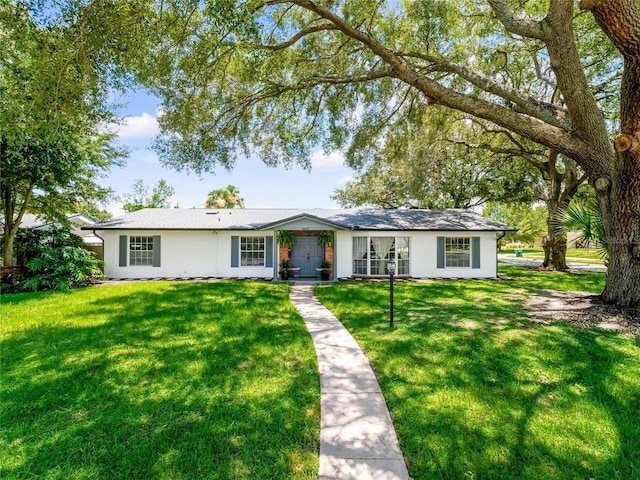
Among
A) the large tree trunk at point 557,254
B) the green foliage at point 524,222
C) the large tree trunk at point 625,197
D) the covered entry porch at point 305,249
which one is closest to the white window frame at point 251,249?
the covered entry porch at point 305,249

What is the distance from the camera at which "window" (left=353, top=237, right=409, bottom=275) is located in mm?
15094

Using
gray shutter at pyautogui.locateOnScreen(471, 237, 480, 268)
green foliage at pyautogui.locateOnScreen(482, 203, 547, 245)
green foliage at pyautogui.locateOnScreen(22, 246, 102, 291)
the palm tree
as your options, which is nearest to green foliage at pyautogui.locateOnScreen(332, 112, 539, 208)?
gray shutter at pyautogui.locateOnScreen(471, 237, 480, 268)

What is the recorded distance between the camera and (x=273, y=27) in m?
9.59

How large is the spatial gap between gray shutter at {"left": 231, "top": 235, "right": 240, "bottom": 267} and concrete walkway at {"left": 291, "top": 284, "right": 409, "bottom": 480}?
33.6ft

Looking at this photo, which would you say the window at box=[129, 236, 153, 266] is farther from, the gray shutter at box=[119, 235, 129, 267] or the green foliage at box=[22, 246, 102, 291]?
the green foliage at box=[22, 246, 102, 291]

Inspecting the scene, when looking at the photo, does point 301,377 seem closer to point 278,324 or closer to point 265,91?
point 278,324

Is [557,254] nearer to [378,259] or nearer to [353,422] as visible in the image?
[378,259]

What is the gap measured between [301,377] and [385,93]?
38.0 feet

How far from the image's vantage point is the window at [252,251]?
1520 centimetres

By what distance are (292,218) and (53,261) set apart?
9.15m

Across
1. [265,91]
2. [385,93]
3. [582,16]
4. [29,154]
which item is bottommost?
[29,154]

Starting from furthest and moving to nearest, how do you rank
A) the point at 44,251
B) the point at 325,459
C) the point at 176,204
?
the point at 176,204
the point at 44,251
the point at 325,459

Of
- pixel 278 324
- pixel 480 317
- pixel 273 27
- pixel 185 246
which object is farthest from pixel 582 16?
pixel 185 246

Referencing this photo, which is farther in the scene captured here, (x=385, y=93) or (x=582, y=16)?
(x=385, y=93)
